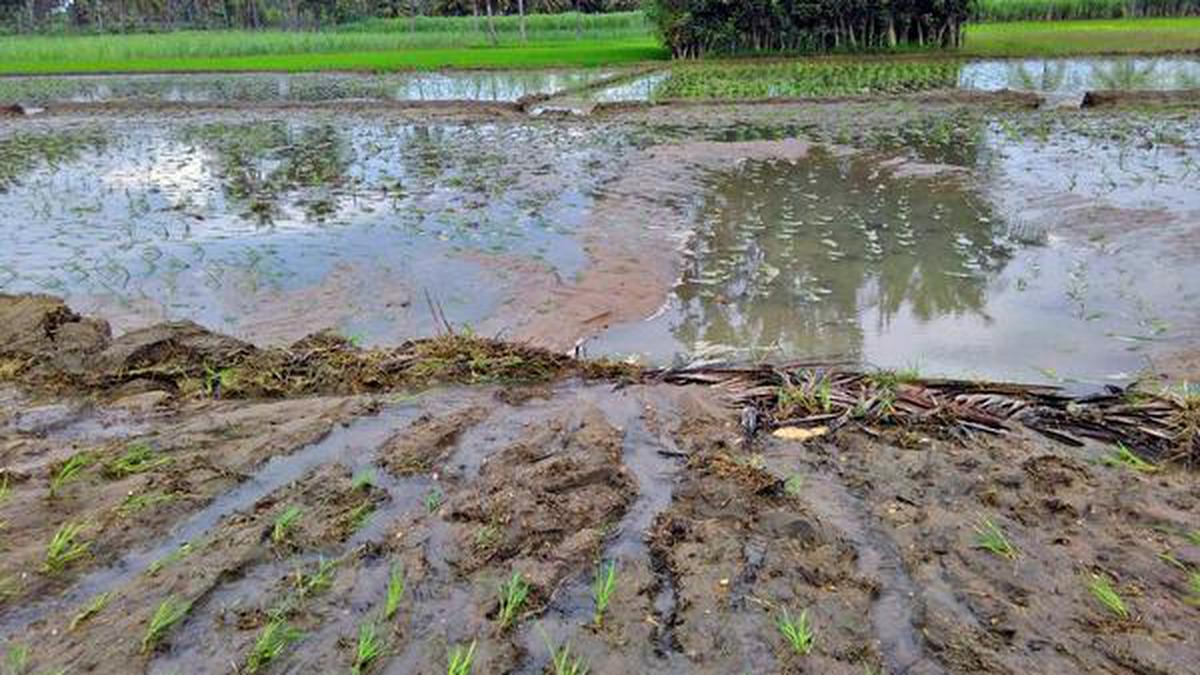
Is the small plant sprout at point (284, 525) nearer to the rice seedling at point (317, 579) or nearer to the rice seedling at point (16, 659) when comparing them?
the rice seedling at point (317, 579)

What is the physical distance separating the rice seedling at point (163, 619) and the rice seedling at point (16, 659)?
0.35 meters

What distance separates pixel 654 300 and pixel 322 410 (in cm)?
319

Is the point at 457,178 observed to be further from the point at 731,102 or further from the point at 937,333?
the point at 731,102

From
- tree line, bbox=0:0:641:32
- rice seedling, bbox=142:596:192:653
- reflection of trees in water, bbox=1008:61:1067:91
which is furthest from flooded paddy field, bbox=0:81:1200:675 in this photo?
tree line, bbox=0:0:641:32

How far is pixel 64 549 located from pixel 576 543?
6.85ft

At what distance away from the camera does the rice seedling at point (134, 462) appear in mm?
4102

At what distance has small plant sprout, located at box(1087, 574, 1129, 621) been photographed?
9.71 feet

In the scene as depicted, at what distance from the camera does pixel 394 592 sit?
10.4 ft

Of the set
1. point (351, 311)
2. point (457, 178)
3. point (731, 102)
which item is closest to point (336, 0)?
point (731, 102)

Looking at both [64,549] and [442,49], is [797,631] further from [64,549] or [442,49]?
[442,49]

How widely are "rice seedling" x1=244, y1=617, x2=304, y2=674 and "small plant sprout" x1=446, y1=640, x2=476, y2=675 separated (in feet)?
1.84

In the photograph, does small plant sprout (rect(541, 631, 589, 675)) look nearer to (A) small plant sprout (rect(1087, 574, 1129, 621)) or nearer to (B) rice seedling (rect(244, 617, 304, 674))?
(B) rice seedling (rect(244, 617, 304, 674))

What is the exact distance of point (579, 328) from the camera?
6602 mm

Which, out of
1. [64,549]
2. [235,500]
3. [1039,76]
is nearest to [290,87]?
A: [1039,76]
